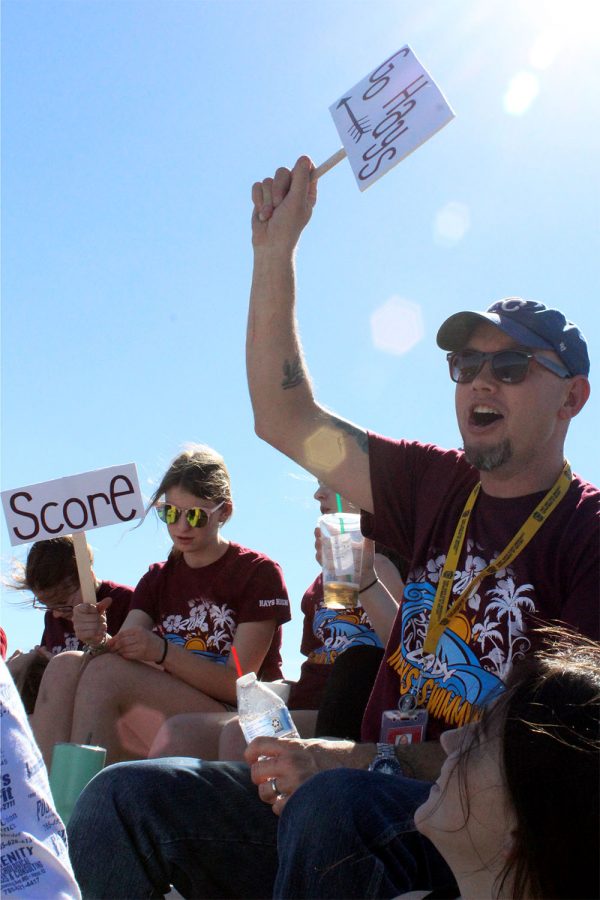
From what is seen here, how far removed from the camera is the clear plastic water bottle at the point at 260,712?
256cm

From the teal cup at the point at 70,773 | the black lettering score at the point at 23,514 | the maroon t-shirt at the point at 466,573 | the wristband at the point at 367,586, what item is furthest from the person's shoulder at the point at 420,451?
the black lettering score at the point at 23,514

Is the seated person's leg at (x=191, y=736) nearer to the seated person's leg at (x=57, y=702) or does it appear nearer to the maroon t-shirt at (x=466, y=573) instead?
the seated person's leg at (x=57, y=702)

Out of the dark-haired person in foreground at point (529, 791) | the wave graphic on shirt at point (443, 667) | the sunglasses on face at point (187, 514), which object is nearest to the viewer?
the dark-haired person in foreground at point (529, 791)

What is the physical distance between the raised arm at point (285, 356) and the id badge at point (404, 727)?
675mm

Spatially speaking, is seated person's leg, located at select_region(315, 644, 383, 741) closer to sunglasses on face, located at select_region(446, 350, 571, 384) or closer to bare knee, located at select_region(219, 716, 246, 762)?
bare knee, located at select_region(219, 716, 246, 762)

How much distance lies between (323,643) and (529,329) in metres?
1.84

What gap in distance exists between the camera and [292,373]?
291 cm

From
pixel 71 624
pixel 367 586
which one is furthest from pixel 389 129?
pixel 71 624

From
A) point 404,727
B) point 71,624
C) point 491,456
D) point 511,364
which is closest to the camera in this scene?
point 404,727

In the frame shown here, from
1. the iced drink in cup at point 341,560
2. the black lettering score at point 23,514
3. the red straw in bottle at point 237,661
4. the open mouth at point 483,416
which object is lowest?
the red straw in bottle at point 237,661

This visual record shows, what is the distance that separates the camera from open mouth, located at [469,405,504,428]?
8.95 feet

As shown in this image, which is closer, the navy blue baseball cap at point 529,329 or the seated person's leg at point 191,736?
the navy blue baseball cap at point 529,329

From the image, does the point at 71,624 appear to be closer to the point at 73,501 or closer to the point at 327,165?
the point at 73,501

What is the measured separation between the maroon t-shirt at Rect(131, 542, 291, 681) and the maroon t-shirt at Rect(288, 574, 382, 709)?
0.28 m
